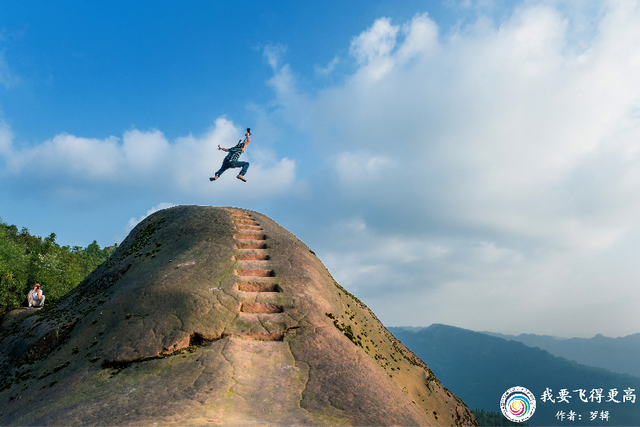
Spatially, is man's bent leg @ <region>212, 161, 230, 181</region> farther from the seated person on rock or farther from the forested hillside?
the forested hillside

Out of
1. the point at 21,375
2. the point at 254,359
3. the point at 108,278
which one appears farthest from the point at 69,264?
the point at 254,359

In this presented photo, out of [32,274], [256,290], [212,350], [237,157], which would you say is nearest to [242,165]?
[237,157]

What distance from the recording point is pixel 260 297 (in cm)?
1686

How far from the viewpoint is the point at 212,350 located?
13461 mm

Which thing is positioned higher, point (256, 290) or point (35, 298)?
point (256, 290)

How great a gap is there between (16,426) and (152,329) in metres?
4.76

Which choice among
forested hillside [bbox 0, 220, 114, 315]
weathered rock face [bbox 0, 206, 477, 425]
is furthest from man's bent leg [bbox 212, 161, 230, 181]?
forested hillside [bbox 0, 220, 114, 315]

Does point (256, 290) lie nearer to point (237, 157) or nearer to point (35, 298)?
point (237, 157)

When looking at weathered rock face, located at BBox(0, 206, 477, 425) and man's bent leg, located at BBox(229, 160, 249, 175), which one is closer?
weathered rock face, located at BBox(0, 206, 477, 425)

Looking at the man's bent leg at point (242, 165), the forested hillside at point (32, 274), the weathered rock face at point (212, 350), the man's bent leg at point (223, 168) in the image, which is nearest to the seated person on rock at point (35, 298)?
the weathered rock face at point (212, 350)

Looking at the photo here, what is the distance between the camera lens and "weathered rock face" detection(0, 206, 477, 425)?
10.6 metres

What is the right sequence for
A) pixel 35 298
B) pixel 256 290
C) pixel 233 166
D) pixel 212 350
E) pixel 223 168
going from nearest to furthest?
pixel 212 350
pixel 256 290
pixel 233 166
pixel 223 168
pixel 35 298

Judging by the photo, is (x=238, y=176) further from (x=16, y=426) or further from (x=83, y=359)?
(x=16, y=426)

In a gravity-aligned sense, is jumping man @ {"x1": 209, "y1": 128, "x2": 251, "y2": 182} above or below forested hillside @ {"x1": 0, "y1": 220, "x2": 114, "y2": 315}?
above
